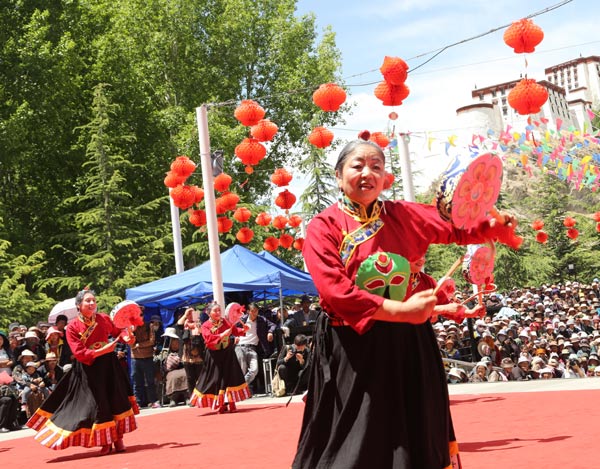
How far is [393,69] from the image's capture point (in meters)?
11.9

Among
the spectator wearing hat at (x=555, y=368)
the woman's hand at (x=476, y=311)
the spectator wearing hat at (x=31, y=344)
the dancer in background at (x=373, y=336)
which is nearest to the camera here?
the dancer in background at (x=373, y=336)

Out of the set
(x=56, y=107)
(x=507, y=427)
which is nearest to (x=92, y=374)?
(x=507, y=427)

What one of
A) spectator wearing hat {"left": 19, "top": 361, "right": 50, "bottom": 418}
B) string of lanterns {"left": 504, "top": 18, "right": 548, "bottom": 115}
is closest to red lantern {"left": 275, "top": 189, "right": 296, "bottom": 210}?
spectator wearing hat {"left": 19, "top": 361, "right": 50, "bottom": 418}

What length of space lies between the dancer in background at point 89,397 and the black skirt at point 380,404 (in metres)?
5.18

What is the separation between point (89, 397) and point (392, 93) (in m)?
6.22

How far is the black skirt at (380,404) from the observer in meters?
3.38

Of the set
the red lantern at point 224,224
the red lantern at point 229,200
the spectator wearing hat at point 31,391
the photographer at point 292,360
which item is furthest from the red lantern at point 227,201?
the spectator wearing hat at point 31,391

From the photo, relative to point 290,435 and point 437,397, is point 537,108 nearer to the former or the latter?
point 290,435

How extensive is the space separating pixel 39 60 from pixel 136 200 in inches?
260

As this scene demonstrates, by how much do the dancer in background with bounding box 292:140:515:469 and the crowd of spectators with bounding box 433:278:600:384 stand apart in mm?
10187

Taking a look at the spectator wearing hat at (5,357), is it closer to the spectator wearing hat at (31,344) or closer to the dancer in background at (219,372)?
the spectator wearing hat at (31,344)

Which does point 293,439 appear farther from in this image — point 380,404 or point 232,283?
point 232,283

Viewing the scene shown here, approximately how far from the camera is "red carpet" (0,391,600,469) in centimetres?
590

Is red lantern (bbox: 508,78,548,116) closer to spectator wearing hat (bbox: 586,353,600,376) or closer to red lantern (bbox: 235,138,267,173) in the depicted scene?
red lantern (bbox: 235,138,267,173)
